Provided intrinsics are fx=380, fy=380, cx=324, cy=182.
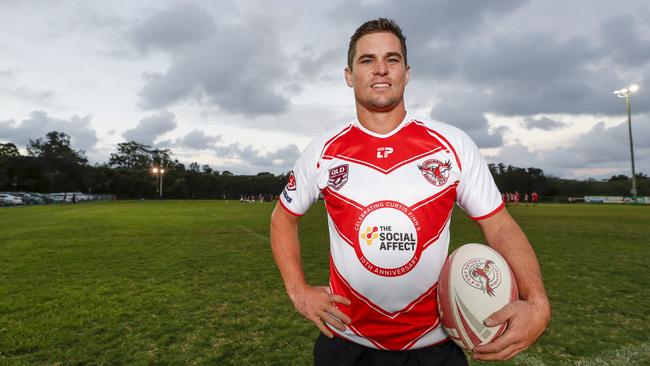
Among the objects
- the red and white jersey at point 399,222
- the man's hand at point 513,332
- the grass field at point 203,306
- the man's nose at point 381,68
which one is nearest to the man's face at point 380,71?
the man's nose at point 381,68

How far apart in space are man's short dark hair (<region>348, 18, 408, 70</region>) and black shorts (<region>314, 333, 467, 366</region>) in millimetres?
1581

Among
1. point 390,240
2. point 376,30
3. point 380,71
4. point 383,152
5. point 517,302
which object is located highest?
point 376,30

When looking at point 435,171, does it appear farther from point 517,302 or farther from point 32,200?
point 32,200

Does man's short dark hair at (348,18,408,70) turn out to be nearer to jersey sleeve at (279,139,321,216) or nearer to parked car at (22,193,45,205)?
jersey sleeve at (279,139,321,216)

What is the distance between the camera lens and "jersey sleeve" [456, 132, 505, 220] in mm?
1924

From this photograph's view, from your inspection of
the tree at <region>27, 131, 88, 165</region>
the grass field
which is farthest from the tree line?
the grass field

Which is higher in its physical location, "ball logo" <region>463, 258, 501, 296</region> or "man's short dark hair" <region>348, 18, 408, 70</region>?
"man's short dark hair" <region>348, 18, 408, 70</region>

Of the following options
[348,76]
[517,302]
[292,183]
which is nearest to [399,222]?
[517,302]

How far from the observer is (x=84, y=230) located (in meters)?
16.0

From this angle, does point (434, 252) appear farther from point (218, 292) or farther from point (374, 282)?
point (218, 292)

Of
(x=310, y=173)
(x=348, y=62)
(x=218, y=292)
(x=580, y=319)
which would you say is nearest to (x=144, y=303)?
(x=218, y=292)

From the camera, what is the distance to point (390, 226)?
187 cm

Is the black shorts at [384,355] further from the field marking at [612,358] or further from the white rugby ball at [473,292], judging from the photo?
the field marking at [612,358]

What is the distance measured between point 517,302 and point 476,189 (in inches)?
23.4
